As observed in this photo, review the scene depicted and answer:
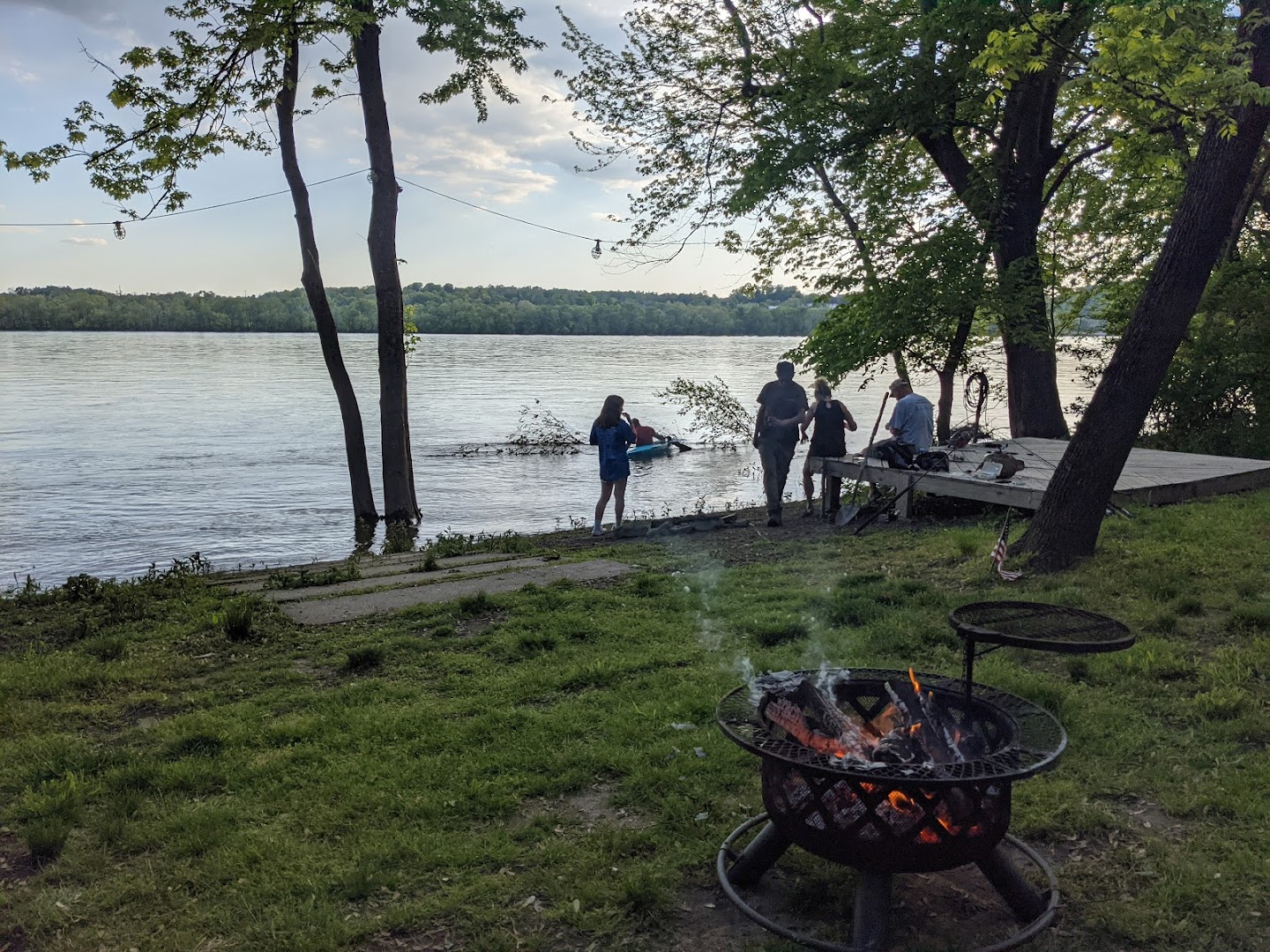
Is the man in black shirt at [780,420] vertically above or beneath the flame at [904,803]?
above

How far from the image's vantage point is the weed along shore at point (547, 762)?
349 cm

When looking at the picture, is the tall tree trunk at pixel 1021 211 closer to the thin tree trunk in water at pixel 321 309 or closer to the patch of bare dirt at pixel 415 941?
the thin tree trunk in water at pixel 321 309

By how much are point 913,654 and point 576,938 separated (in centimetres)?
357

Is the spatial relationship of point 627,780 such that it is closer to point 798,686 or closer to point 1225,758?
point 798,686

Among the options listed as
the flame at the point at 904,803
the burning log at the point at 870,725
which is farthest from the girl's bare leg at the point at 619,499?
the flame at the point at 904,803

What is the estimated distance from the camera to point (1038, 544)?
8055 mm

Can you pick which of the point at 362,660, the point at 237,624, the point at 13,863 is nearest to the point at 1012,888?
the point at 13,863

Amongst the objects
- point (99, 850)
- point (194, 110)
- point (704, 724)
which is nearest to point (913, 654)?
point (704, 724)

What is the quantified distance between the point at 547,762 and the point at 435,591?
4.13 metres

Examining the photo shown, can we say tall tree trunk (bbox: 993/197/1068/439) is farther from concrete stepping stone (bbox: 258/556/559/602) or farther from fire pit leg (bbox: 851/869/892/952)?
fire pit leg (bbox: 851/869/892/952)

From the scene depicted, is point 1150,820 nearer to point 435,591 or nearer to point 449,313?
point 435,591

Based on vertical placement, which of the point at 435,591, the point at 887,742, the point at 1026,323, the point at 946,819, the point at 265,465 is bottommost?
the point at 265,465

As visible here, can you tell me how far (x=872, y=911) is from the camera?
3283mm

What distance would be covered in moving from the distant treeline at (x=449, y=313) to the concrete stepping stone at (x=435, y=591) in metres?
77.0
